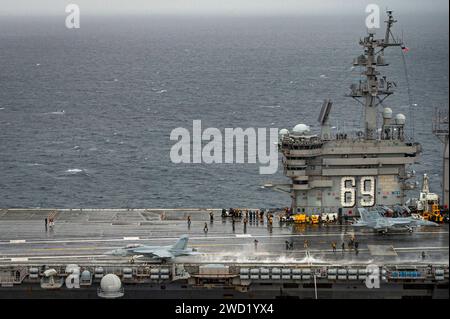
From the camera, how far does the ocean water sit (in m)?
79.0

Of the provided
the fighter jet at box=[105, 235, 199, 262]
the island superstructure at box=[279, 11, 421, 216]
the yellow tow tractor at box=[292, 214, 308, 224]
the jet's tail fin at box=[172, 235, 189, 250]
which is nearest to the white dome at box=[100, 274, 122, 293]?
the fighter jet at box=[105, 235, 199, 262]

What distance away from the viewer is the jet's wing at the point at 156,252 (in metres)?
46.4

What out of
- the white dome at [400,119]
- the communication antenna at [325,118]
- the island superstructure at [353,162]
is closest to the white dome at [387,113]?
the island superstructure at [353,162]

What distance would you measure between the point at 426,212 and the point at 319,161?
5.77m

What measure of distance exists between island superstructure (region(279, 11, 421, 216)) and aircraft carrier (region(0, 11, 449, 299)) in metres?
0.05

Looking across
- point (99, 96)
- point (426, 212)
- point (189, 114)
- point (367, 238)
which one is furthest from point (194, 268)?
point (99, 96)

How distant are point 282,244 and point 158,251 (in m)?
5.81

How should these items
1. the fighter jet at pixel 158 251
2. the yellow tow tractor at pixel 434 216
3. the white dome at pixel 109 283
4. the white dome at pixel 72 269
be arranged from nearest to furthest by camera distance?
the white dome at pixel 109 283 → the white dome at pixel 72 269 → the fighter jet at pixel 158 251 → the yellow tow tractor at pixel 434 216

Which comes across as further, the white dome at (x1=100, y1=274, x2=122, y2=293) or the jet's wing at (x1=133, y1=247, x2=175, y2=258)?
the jet's wing at (x1=133, y1=247, x2=175, y2=258)

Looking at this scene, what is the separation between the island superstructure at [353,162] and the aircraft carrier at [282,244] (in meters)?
0.05

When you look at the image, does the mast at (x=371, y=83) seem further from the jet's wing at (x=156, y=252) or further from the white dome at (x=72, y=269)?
the white dome at (x=72, y=269)

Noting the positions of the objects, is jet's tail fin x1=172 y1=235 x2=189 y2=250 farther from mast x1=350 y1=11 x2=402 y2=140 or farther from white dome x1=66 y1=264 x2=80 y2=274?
mast x1=350 y1=11 x2=402 y2=140

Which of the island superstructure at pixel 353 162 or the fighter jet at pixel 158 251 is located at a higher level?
the island superstructure at pixel 353 162
